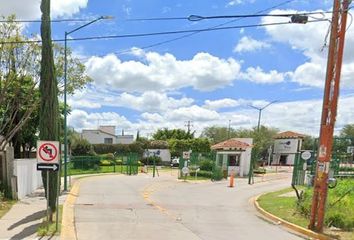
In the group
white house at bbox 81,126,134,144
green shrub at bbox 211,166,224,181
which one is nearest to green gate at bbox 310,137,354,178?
green shrub at bbox 211,166,224,181

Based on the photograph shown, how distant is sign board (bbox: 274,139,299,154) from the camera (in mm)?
102125

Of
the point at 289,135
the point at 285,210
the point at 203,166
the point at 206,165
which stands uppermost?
the point at 289,135

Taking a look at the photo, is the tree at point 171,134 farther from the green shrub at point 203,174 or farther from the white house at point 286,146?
the green shrub at point 203,174

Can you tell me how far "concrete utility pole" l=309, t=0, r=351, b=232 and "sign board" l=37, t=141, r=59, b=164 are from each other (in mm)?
7789

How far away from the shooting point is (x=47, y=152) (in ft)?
42.7

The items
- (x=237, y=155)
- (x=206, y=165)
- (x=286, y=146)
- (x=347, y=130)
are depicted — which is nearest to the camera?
(x=206, y=165)

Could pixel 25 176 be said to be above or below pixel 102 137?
below

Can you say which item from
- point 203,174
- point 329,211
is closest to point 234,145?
point 203,174

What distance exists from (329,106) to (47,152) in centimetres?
833

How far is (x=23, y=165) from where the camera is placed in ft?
79.5

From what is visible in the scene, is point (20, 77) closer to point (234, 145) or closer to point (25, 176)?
point (25, 176)

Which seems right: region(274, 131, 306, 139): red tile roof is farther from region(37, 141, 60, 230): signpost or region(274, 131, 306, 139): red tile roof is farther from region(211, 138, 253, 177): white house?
region(37, 141, 60, 230): signpost

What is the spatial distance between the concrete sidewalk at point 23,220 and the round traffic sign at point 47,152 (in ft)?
6.46

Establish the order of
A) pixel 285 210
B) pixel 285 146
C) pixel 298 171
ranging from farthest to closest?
pixel 285 146
pixel 298 171
pixel 285 210
